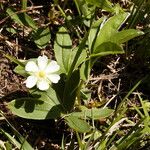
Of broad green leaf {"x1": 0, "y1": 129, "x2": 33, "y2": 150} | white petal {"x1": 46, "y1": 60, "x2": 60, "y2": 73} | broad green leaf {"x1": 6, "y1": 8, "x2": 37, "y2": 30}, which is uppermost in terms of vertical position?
broad green leaf {"x1": 6, "y1": 8, "x2": 37, "y2": 30}

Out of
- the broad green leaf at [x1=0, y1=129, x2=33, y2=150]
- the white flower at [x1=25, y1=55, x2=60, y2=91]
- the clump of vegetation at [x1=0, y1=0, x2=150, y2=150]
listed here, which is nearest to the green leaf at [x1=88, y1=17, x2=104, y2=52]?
the clump of vegetation at [x1=0, y1=0, x2=150, y2=150]

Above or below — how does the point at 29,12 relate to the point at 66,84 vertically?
above

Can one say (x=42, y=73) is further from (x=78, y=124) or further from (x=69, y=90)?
(x=78, y=124)

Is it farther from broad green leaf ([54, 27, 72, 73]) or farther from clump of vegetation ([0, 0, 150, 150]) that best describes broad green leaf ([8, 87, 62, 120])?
broad green leaf ([54, 27, 72, 73])

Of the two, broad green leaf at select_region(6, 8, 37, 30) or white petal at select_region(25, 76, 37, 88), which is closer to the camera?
white petal at select_region(25, 76, 37, 88)

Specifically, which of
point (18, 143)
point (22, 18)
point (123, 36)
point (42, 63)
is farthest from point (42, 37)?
point (18, 143)

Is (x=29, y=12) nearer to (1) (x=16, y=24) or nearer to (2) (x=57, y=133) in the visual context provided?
(1) (x=16, y=24)

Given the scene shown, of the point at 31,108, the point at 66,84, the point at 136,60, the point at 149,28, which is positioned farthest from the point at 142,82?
the point at 31,108

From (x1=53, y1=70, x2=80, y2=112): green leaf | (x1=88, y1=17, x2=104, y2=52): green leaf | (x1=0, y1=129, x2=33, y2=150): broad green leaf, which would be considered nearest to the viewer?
(x1=0, y1=129, x2=33, y2=150): broad green leaf
